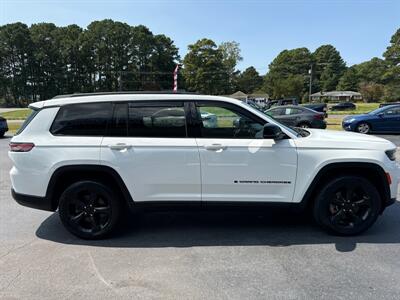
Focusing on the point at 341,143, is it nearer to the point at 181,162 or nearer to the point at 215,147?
the point at 215,147

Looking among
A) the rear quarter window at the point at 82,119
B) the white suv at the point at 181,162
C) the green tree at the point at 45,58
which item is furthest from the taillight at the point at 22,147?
the green tree at the point at 45,58

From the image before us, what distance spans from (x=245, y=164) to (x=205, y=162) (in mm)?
478

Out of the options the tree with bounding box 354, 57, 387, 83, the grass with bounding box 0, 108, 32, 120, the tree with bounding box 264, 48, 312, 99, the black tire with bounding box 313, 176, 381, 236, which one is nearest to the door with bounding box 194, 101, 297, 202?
the black tire with bounding box 313, 176, 381, 236

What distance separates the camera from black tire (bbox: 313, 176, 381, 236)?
13.7 ft

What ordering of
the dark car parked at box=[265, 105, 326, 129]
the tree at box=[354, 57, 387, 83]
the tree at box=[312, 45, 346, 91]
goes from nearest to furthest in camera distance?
the dark car parked at box=[265, 105, 326, 129], the tree at box=[354, 57, 387, 83], the tree at box=[312, 45, 346, 91]

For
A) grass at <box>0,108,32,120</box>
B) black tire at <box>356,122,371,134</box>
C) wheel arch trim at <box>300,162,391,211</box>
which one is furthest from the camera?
grass at <box>0,108,32,120</box>

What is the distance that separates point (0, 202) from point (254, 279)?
4.75 m

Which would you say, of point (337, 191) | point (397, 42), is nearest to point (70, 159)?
point (337, 191)

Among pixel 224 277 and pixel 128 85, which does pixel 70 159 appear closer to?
pixel 224 277

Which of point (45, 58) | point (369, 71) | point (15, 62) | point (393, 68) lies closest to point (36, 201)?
point (393, 68)

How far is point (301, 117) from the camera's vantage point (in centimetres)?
1662

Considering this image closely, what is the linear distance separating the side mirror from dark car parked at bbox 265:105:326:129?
1242cm

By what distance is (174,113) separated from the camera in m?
4.21

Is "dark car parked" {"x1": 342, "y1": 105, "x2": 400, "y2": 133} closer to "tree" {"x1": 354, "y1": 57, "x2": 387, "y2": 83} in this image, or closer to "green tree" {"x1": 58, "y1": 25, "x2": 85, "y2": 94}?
"green tree" {"x1": 58, "y1": 25, "x2": 85, "y2": 94}
